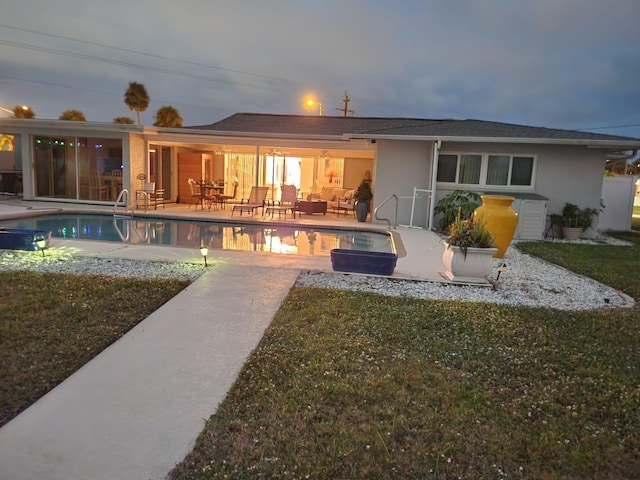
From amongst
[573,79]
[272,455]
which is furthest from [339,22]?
[573,79]

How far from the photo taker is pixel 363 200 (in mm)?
13289

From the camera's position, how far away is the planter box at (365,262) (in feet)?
20.3

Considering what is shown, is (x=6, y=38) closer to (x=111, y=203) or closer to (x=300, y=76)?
(x=111, y=203)

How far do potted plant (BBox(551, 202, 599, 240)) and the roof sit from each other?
1905 mm

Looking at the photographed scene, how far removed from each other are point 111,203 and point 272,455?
1421 centimetres

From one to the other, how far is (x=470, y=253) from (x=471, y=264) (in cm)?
16

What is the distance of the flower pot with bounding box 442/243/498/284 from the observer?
5.94 metres

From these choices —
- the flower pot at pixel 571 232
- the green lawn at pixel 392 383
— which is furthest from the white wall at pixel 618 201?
the green lawn at pixel 392 383

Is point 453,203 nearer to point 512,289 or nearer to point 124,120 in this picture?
point 512,289

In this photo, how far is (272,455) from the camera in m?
2.30

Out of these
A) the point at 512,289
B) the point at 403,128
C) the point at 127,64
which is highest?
the point at 127,64

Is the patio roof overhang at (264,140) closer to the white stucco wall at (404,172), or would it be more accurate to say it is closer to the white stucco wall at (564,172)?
the white stucco wall at (404,172)

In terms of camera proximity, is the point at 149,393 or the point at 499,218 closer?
the point at 149,393

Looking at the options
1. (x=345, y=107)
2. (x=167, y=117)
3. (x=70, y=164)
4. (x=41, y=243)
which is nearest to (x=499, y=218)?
(x=41, y=243)
